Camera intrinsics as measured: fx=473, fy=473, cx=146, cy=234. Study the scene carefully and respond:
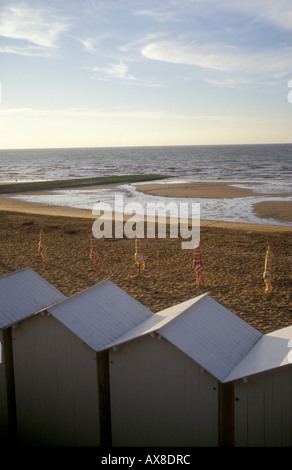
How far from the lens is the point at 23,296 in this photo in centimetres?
837

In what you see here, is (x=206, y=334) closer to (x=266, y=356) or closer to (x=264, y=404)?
(x=266, y=356)

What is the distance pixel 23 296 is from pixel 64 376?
2.04 meters

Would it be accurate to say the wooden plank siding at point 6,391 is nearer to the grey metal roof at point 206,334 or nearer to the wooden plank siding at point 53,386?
the wooden plank siding at point 53,386

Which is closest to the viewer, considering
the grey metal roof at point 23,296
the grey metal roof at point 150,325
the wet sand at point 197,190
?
the grey metal roof at point 150,325

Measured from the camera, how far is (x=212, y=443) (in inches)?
239

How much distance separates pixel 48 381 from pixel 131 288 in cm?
788

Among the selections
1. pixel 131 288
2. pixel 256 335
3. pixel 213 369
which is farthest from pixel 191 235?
pixel 213 369

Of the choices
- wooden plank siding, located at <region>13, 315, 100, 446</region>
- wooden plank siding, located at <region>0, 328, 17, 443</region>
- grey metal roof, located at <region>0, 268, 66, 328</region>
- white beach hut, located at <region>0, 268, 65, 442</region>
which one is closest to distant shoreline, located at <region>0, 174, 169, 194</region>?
grey metal roof, located at <region>0, 268, 66, 328</region>

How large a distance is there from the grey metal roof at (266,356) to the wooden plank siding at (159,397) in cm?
43

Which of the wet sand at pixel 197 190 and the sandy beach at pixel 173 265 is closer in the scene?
the sandy beach at pixel 173 265

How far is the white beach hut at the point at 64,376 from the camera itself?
264 inches

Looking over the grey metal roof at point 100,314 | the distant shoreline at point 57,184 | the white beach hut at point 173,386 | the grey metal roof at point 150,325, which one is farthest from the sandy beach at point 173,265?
the distant shoreline at point 57,184

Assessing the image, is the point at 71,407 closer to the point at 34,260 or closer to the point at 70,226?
the point at 34,260

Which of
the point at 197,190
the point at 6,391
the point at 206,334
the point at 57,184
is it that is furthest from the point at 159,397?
the point at 57,184
